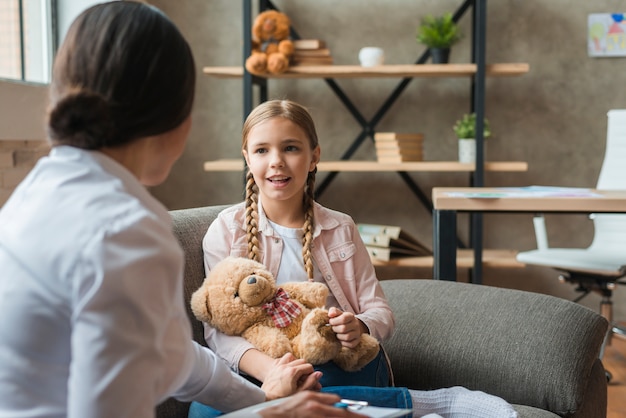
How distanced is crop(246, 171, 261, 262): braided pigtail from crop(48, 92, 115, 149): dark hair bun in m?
0.84

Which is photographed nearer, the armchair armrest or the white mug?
the armchair armrest

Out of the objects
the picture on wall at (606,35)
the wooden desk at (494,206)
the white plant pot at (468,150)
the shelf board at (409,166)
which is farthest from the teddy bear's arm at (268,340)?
the picture on wall at (606,35)

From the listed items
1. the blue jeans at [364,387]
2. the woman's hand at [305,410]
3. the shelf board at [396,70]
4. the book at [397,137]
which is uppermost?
the shelf board at [396,70]

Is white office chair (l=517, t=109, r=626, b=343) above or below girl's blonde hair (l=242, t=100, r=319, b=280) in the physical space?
below

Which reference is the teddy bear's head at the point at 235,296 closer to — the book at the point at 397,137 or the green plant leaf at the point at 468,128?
the book at the point at 397,137

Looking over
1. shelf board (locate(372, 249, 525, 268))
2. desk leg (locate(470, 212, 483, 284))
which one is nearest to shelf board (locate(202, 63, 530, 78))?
desk leg (locate(470, 212, 483, 284))

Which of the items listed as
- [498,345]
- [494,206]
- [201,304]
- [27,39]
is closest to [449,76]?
[494,206]

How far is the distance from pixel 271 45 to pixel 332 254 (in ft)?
7.17

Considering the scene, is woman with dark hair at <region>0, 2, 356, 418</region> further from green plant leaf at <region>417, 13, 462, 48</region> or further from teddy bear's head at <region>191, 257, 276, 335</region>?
green plant leaf at <region>417, 13, 462, 48</region>

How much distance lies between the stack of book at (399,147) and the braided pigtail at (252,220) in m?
1.96

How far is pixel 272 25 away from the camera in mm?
3588

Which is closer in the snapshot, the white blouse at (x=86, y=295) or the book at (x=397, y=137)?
the white blouse at (x=86, y=295)

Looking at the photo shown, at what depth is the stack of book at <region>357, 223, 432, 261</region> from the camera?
11.8ft

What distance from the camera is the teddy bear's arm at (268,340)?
1428 millimetres
